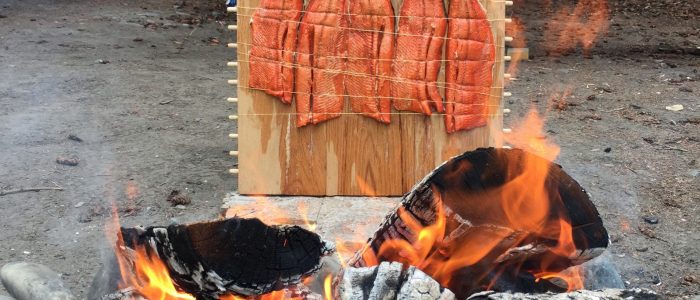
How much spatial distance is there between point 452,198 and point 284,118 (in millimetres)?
1620

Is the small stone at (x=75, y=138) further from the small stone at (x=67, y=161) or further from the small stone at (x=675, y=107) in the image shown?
the small stone at (x=675, y=107)

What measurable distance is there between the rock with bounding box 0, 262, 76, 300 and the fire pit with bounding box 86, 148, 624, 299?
37 cm

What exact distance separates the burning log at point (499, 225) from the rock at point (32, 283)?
1.19 meters

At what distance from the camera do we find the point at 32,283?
131 inches

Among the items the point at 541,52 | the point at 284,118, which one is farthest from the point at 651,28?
the point at 284,118

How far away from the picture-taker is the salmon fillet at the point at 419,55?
14.6 feet

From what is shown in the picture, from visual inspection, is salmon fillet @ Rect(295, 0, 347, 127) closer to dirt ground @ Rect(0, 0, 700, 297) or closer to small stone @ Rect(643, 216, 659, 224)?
dirt ground @ Rect(0, 0, 700, 297)

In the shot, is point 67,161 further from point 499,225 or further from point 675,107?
point 675,107

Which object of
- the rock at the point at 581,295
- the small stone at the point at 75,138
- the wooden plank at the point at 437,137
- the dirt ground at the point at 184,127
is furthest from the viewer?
the small stone at the point at 75,138

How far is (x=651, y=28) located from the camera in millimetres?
10891

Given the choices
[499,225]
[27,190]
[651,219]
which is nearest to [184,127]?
[27,190]

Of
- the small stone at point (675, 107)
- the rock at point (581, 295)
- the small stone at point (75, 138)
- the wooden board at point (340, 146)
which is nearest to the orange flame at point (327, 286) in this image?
the rock at point (581, 295)

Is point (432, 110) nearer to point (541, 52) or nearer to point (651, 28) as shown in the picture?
point (541, 52)

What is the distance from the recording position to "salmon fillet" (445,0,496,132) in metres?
4.43
